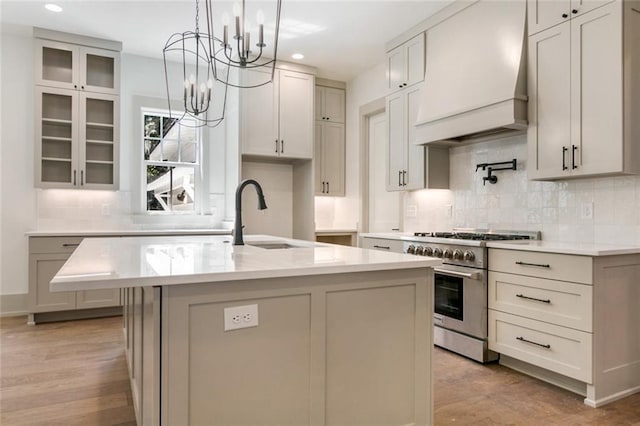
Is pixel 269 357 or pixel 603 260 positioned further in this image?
pixel 603 260

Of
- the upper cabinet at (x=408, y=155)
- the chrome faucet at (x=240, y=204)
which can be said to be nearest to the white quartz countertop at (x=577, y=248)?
the upper cabinet at (x=408, y=155)

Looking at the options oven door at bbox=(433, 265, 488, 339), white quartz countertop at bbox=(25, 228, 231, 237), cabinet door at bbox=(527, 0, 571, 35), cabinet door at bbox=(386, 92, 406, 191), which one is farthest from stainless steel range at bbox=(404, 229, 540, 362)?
white quartz countertop at bbox=(25, 228, 231, 237)

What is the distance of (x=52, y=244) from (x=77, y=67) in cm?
194

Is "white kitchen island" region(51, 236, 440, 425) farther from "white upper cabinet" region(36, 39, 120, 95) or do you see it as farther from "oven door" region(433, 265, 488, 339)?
"white upper cabinet" region(36, 39, 120, 95)

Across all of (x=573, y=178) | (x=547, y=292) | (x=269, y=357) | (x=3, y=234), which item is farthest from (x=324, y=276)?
(x=3, y=234)

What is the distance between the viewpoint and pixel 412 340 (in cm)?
187

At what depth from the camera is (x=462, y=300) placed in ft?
10.7

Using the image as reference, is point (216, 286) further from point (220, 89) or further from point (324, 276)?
point (220, 89)

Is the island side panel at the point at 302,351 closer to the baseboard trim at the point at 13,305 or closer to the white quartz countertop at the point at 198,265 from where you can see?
the white quartz countertop at the point at 198,265

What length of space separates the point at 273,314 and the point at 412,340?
0.69 metres

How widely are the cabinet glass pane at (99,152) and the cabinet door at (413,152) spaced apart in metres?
3.36

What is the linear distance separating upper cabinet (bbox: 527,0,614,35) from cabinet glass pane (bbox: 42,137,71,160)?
A: 464 cm

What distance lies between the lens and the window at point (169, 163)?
17.1 ft

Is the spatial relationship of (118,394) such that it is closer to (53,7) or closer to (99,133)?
(99,133)
